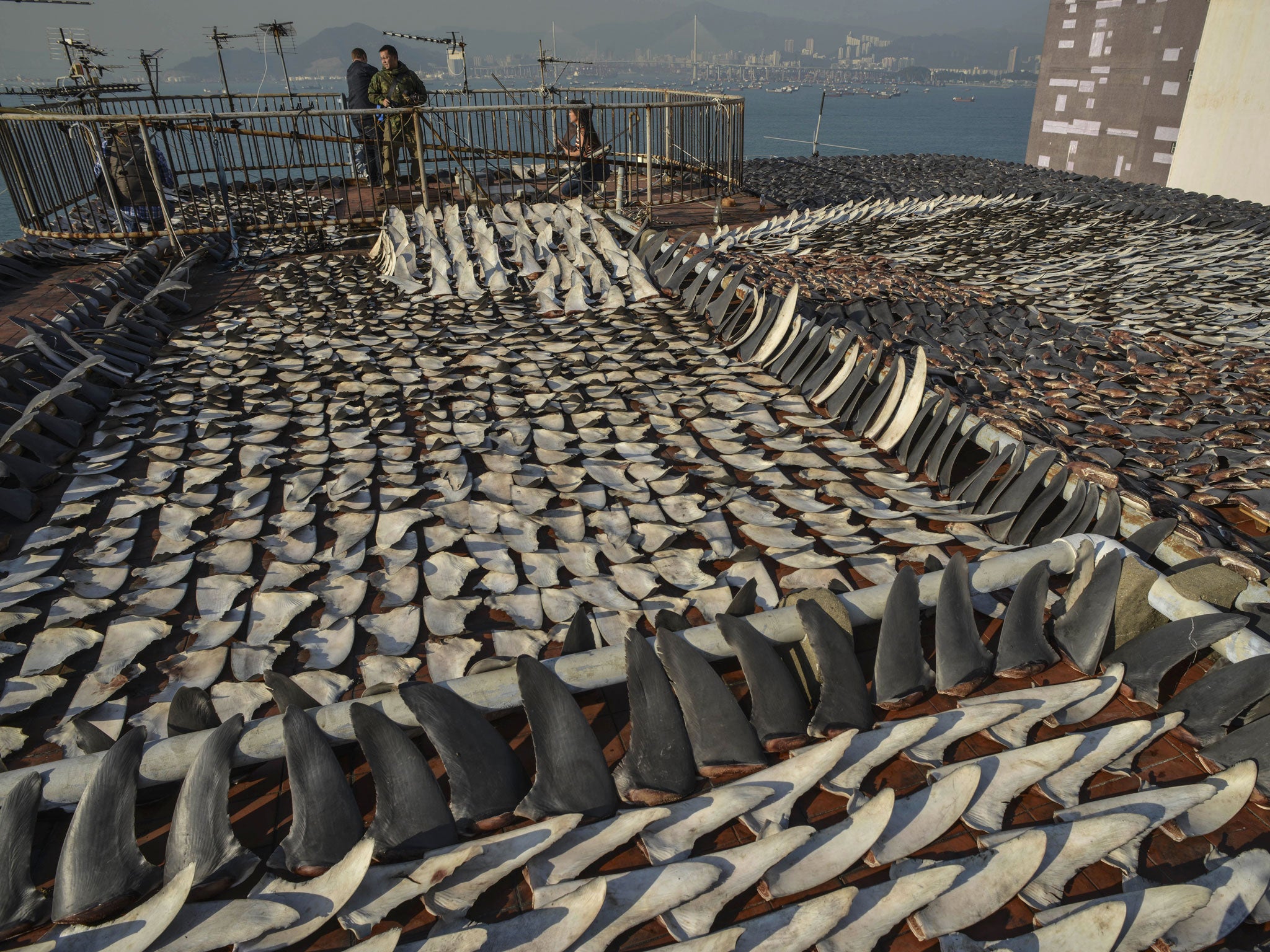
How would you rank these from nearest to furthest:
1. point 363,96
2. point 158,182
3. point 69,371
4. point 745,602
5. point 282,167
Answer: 1. point 745,602
2. point 69,371
3. point 158,182
4. point 282,167
5. point 363,96

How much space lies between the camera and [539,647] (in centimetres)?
299

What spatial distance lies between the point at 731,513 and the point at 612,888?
7.44ft

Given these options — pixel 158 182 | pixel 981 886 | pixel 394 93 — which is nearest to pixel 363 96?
pixel 394 93

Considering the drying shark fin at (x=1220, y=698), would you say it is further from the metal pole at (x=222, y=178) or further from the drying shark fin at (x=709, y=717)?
the metal pole at (x=222, y=178)

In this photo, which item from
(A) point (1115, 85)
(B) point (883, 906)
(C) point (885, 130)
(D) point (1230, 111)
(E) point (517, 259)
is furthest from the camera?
(C) point (885, 130)

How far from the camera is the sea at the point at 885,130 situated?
7349 centimetres

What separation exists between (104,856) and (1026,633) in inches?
122

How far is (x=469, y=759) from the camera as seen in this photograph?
223cm

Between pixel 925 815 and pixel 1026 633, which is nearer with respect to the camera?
pixel 925 815

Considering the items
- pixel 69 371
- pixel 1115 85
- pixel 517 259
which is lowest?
pixel 69 371

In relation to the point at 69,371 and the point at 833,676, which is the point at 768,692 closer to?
the point at 833,676

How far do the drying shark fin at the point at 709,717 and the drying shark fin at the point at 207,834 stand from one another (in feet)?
4.42

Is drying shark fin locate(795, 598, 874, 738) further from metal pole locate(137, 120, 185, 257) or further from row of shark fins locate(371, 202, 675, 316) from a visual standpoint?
metal pole locate(137, 120, 185, 257)

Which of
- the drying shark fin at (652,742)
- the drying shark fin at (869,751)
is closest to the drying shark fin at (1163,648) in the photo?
the drying shark fin at (869,751)
